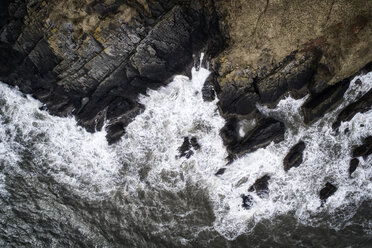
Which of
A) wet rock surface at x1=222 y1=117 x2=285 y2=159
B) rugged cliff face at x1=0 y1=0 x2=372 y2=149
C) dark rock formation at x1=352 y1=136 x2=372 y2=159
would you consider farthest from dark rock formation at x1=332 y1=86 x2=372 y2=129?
wet rock surface at x1=222 y1=117 x2=285 y2=159

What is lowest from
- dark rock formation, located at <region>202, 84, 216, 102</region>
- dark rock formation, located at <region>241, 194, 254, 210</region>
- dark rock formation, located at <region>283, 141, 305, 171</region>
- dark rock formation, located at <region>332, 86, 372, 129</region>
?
dark rock formation, located at <region>241, 194, 254, 210</region>

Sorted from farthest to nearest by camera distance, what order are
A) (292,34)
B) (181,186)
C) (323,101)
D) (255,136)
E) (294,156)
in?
1. (181,186)
2. (294,156)
3. (255,136)
4. (323,101)
5. (292,34)

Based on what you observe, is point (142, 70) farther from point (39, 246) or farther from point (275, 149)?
point (39, 246)

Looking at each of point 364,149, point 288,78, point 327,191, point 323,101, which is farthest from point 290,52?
point 327,191

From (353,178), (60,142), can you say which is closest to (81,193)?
(60,142)

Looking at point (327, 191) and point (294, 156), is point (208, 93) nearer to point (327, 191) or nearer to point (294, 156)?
point (294, 156)

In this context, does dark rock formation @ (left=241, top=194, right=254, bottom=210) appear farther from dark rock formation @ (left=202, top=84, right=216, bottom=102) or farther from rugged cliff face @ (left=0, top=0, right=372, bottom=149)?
dark rock formation @ (left=202, top=84, right=216, bottom=102)
